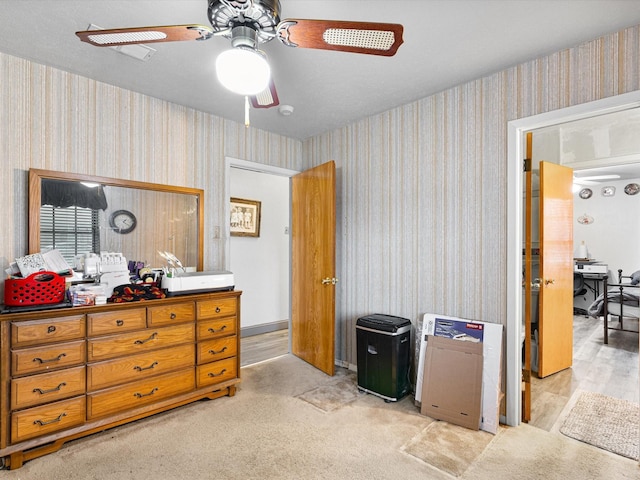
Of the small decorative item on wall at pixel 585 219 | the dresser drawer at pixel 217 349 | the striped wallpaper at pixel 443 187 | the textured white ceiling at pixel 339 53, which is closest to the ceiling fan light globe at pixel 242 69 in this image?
the textured white ceiling at pixel 339 53

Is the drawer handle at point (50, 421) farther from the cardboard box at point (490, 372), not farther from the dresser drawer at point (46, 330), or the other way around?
the cardboard box at point (490, 372)

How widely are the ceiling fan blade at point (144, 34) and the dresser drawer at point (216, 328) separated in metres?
1.95

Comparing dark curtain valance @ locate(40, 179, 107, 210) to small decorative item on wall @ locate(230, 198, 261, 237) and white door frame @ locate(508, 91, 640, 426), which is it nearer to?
small decorative item on wall @ locate(230, 198, 261, 237)

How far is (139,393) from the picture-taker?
2436 millimetres

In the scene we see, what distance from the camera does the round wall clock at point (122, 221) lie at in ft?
8.92

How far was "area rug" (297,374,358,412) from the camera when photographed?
2.78m

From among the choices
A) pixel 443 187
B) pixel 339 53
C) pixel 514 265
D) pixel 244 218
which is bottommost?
pixel 514 265

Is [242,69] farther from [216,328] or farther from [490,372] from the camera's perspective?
[490,372]

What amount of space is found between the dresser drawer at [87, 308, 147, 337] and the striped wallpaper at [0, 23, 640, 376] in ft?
2.36

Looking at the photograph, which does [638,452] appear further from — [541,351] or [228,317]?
[228,317]

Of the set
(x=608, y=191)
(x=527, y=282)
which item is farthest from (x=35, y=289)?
(x=608, y=191)

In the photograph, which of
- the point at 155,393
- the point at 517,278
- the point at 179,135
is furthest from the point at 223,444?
the point at 179,135

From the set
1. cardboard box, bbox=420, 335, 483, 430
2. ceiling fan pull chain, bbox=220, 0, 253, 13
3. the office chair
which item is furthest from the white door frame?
the office chair

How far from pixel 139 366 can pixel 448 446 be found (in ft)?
6.94
